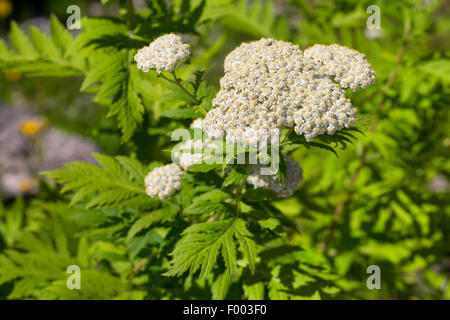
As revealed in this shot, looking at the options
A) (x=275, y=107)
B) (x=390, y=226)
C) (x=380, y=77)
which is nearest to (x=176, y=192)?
(x=275, y=107)

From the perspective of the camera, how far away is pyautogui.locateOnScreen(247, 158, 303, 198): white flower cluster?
5.75 feet

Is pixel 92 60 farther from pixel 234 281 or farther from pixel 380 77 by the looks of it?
pixel 380 77

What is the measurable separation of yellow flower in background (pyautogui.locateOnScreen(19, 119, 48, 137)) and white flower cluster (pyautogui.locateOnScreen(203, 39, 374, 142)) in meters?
4.37

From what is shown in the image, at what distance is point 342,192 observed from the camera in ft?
10.5

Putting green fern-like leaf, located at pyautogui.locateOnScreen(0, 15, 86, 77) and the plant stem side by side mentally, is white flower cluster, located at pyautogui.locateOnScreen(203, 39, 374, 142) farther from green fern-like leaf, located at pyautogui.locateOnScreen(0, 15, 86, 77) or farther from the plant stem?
green fern-like leaf, located at pyautogui.locateOnScreen(0, 15, 86, 77)

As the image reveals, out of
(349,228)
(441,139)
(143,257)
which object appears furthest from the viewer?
(349,228)

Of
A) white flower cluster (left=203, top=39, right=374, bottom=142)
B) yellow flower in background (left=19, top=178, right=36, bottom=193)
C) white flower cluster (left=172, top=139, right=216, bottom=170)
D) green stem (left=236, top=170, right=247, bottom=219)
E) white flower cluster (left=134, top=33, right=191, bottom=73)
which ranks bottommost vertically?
green stem (left=236, top=170, right=247, bottom=219)

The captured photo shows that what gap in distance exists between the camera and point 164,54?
1.56 m

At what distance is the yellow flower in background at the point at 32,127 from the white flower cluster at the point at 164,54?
416 cm
